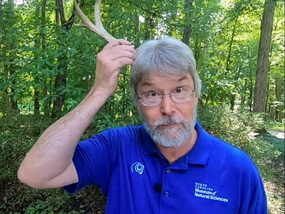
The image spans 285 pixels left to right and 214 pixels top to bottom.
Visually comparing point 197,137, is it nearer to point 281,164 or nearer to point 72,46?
Answer: point 72,46

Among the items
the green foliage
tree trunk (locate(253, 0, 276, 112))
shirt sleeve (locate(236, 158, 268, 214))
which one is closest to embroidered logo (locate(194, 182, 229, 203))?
shirt sleeve (locate(236, 158, 268, 214))

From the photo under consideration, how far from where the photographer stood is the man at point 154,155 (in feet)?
5.06

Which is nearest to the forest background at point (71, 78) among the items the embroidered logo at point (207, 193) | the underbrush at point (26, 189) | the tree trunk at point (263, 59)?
the underbrush at point (26, 189)

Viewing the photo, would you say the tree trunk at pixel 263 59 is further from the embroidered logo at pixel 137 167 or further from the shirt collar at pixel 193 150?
the embroidered logo at pixel 137 167

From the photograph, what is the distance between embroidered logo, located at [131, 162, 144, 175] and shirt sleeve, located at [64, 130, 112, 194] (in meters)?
0.15

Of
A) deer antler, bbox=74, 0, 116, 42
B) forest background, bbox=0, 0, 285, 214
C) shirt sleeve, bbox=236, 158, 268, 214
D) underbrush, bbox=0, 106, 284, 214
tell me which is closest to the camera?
shirt sleeve, bbox=236, 158, 268, 214

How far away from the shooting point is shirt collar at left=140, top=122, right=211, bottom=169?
1655 mm

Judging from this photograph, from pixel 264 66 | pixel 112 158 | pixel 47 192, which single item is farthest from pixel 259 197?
pixel 264 66

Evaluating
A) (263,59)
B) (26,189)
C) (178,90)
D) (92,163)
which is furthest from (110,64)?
(263,59)

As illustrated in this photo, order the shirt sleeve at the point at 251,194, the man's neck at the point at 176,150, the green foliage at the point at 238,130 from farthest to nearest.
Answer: the green foliage at the point at 238,130
the man's neck at the point at 176,150
the shirt sleeve at the point at 251,194

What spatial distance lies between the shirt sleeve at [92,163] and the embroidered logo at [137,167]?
146mm

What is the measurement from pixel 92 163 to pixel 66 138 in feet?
0.89

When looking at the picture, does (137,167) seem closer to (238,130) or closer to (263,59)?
(238,130)

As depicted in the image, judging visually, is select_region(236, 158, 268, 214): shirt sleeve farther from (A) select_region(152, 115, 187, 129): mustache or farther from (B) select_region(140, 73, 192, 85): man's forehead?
(B) select_region(140, 73, 192, 85): man's forehead
